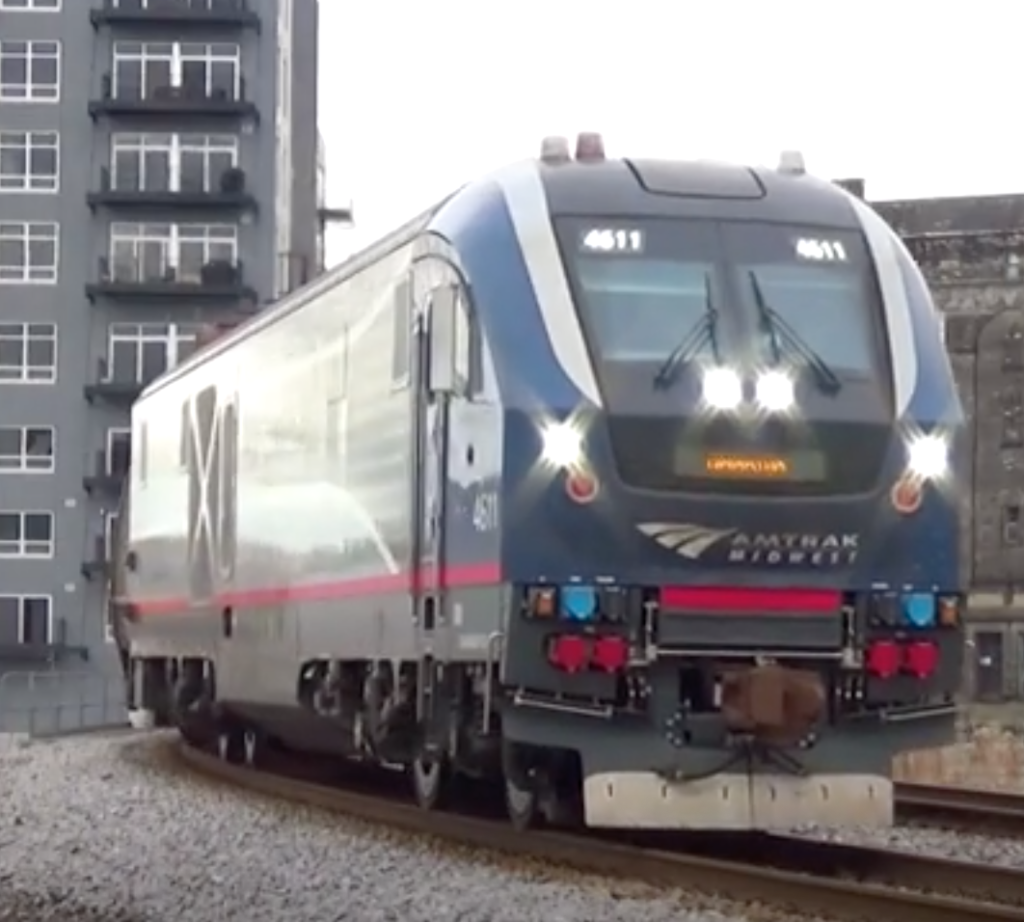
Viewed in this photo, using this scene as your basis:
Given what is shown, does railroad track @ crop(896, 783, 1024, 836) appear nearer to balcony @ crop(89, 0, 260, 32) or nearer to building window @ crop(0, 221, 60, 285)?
balcony @ crop(89, 0, 260, 32)

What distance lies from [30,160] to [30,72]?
2.29 m

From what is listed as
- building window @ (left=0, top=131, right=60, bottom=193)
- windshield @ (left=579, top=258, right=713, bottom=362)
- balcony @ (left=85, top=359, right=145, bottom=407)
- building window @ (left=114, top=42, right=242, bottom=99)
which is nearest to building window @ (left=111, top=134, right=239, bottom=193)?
building window @ (left=114, top=42, right=242, bottom=99)

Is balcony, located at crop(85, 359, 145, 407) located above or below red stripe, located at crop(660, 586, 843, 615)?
above

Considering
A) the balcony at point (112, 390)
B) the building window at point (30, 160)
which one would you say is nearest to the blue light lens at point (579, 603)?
the balcony at point (112, 390)

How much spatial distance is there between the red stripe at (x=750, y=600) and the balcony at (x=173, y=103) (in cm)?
5463

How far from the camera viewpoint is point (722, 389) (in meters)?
13.4

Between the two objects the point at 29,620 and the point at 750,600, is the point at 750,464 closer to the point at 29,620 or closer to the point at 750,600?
the point at 750,600

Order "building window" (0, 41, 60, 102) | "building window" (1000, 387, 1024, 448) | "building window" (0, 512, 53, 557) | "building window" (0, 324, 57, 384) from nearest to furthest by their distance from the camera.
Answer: "building window" (0, 512, 53, 557) → "building window" (1000, 387, 1024, 448) → "building window" (0, 324, 57, 384) → "building window" (0, 41, 60, 102)

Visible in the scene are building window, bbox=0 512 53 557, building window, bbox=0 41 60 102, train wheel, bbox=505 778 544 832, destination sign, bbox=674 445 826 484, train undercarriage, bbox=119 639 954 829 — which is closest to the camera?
train undercarriage, bbox=119 639 954 829

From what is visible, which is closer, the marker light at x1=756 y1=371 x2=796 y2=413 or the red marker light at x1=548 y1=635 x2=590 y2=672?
the red marker light at x1=548 y1=635 x2=590 y2=672

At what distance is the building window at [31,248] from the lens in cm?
6744

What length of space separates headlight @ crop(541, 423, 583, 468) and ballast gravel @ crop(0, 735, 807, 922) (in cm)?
211

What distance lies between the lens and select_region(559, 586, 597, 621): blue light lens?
42.9 ft

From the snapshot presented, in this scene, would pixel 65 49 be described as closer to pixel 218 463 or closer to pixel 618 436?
pixel 218 463
